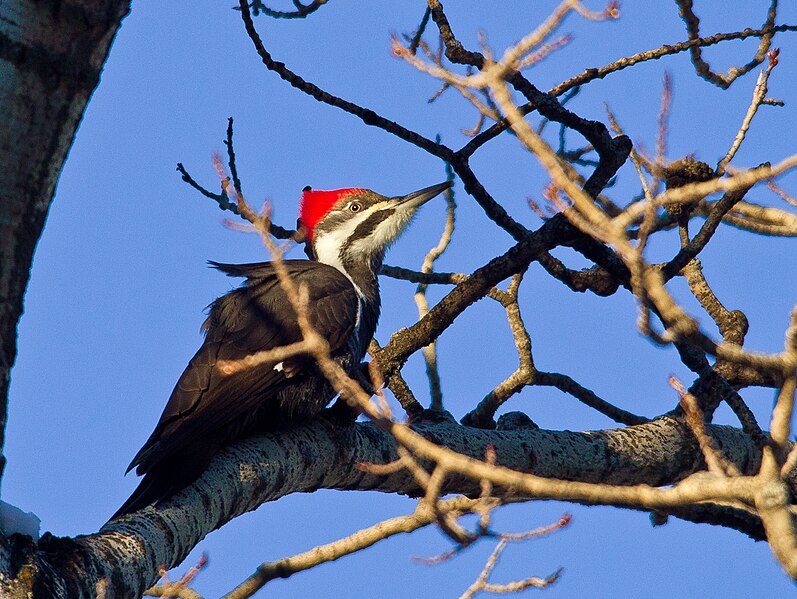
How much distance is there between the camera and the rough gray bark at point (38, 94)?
191cm

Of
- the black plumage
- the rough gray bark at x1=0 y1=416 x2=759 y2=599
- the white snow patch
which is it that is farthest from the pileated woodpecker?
the white snow patch

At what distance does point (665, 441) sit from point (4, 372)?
3.19 meters

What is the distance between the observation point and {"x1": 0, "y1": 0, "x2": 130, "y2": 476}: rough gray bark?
75.2 inches

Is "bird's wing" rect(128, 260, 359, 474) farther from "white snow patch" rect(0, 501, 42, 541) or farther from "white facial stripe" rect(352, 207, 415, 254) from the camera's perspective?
"white snow patch" rect(0, 501, 42, 541)

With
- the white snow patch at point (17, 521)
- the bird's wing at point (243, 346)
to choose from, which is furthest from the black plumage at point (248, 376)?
the white snow patch at point (17, 521)

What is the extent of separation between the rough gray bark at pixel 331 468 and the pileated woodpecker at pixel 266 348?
0.11 metres

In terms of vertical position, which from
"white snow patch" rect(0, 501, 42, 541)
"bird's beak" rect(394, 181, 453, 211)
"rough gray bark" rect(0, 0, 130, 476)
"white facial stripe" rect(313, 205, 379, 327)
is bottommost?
"white snow patch" rect(0, 501, 42, 541)

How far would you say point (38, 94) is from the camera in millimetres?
1929

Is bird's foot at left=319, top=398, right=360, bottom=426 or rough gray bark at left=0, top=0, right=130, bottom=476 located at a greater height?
bird's foot at left=319, top=398, right=360, bottom=426

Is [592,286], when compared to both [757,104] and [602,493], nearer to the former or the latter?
[757,104]

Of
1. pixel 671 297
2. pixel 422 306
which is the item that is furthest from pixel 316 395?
pixel 671 297

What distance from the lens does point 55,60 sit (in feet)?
6.33

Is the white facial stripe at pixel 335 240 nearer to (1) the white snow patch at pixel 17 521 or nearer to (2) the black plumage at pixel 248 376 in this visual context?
(2) the black plumage at pixel 248 376

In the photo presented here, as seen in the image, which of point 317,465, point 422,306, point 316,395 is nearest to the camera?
point 317,465
